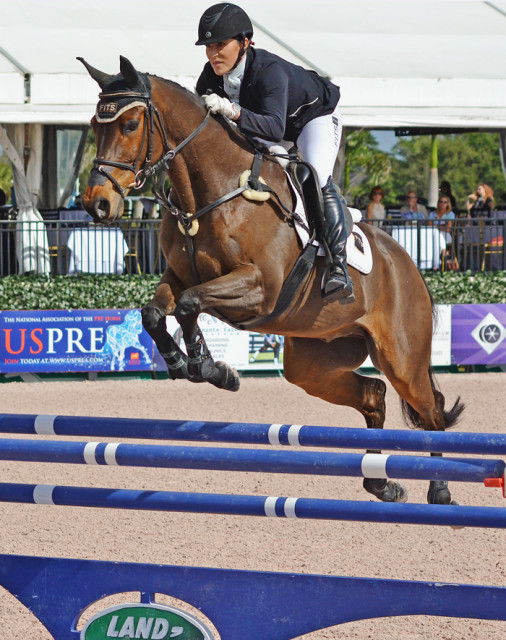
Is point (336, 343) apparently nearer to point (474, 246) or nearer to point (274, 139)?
point (274, 139)

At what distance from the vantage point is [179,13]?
48.8 feet

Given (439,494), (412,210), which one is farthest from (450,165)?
(439,494)

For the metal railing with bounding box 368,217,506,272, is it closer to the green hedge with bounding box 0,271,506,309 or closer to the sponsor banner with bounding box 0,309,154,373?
the green hedge with bounding box 0,271,506,309

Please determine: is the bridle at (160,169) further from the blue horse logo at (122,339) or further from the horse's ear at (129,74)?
the blue horse logo at (122,339)

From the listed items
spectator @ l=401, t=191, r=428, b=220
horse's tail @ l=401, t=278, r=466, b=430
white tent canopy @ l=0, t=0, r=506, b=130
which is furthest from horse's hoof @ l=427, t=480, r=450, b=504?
spectator @ l=401, t=191, r=428, b=220

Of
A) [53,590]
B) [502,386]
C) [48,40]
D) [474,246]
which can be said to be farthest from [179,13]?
[53,590]

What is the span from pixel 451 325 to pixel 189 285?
7874 millimetres

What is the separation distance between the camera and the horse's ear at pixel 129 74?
4.34m

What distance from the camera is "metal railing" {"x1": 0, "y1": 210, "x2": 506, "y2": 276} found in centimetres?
1256

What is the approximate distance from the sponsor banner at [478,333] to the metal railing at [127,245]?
1.05m

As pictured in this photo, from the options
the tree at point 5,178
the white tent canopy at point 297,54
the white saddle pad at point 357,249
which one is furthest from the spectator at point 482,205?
the tree at point 5,178

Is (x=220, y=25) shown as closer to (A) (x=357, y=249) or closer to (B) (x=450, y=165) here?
(A) (x=357, y=249)

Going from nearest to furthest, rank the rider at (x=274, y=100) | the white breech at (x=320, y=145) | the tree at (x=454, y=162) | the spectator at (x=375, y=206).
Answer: the rider at (x=274, y=100)
the white breech at (x=320, y=145)
the spectator at (x=375, y=206)
the tree at (x=454, y=162)

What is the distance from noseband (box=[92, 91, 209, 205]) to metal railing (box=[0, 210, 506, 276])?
761 cm
